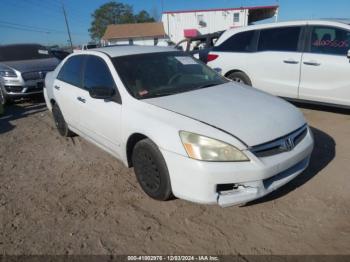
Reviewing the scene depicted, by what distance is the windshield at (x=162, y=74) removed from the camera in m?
3.50

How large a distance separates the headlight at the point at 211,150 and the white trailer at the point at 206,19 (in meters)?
35.5

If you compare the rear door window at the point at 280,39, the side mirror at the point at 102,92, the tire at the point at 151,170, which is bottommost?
the tire at the point at 151,170

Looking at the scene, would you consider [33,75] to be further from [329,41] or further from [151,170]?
[329,41]

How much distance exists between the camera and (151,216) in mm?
3035

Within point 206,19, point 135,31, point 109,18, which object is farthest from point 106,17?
point 206,19

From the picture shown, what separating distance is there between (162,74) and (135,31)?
46187 millimetres

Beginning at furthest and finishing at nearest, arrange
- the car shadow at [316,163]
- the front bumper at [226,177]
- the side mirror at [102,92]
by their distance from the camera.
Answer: the side mirror at [102,92]
the car shadow at [316,163]
the front bumper at [226,177]

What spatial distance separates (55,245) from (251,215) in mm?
1846

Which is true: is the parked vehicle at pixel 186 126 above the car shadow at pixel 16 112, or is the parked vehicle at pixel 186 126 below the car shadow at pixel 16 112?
above

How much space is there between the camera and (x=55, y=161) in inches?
180

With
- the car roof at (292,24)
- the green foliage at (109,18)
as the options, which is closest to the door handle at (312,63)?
the car roof at (292,24)

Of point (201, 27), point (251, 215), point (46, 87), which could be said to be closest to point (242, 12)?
point (201, 27)

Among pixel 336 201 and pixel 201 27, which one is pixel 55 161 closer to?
pixel 336 201

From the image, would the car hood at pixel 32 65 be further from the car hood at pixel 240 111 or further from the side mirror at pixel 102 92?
the car hood at pixel 240 111
